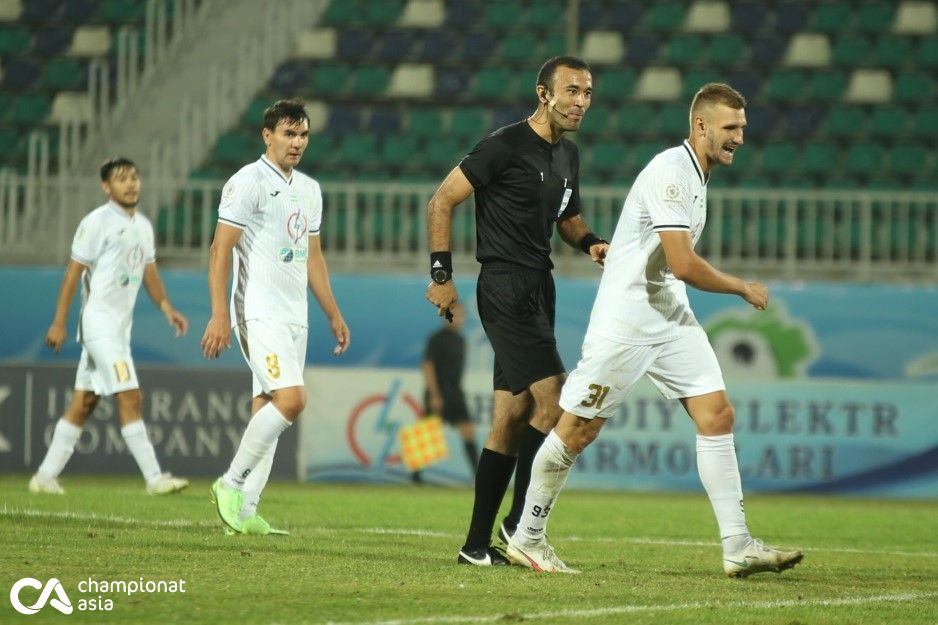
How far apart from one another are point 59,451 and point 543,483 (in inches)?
200

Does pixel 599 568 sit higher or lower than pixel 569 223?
lower

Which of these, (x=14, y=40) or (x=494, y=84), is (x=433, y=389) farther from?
(x=14, y=40)

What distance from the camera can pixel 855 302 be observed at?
45.5ft

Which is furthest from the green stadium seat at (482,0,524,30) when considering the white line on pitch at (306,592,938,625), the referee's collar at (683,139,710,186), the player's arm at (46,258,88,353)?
the white line on pitch at (306,592,938,625)

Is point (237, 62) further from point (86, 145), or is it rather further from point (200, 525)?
point (200, 525)

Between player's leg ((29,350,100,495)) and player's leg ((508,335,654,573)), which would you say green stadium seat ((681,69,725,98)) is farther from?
player's leg ((508,335,654,573))

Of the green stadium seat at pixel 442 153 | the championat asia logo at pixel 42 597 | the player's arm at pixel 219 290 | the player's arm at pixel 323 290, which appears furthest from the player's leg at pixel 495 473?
the green stadium seat at pixel 442 153

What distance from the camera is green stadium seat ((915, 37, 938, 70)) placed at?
1934 centimetres

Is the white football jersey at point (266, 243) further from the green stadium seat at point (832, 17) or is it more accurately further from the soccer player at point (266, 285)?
the green stadium seat at point (832, 17)

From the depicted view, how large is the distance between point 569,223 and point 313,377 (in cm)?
673

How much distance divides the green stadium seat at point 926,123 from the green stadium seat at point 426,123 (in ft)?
19.2

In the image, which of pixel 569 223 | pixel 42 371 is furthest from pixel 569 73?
pixel 42 371

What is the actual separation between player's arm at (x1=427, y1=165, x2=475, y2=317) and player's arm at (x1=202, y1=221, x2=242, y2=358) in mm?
1281

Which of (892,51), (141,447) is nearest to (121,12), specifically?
(892,51)
